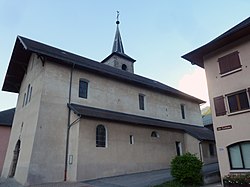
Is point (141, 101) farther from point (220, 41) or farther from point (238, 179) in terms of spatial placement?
point (238, 179)

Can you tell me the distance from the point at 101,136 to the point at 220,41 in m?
9.74

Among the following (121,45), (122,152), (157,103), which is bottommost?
(122,152)

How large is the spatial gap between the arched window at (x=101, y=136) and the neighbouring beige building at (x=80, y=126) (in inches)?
2.8

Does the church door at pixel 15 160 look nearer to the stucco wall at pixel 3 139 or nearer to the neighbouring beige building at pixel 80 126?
the neighbouring beige building at pixel 80 126

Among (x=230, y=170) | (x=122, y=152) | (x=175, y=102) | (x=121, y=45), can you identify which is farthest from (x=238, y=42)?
(x=121, y=45)

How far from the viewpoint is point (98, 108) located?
17.5m

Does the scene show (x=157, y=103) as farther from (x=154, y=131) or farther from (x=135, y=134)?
(x=135, y=134)

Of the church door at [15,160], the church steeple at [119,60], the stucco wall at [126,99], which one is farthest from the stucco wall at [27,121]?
the church steeple at [119,60]

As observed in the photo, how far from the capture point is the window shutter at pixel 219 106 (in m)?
12.6

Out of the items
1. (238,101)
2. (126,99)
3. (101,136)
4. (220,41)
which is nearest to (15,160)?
(101,136)

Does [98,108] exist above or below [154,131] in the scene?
above

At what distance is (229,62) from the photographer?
12836mm

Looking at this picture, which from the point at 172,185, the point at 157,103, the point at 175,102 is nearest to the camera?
the point at 172,185

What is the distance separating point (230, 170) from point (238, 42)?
23.4ft
